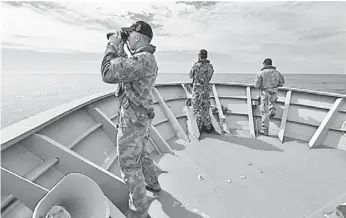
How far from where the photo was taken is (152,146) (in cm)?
390

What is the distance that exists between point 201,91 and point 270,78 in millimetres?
1679

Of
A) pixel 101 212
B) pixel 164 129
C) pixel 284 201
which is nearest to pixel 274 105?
pixel 164 129

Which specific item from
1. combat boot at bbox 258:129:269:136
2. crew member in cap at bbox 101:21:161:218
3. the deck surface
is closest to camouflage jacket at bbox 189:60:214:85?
A: the deck surface

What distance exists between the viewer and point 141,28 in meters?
2.00

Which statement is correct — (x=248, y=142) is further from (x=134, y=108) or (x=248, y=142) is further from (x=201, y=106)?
(x=134, y=108)

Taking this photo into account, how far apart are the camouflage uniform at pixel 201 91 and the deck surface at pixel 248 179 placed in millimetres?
645

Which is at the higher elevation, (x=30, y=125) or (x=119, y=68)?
(x=119, y=68)

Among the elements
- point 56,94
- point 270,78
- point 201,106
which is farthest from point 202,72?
point 56,94

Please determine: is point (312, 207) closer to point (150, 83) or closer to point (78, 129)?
point (150, 83)

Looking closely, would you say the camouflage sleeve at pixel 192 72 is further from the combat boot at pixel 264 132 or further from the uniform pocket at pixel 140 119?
the uniform pocket at pixel 140 119

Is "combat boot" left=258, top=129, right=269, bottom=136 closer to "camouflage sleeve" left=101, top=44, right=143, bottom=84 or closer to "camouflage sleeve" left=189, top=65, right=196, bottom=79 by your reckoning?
"camouflage sleeve" left=189, top=65, right=196, bottom=79

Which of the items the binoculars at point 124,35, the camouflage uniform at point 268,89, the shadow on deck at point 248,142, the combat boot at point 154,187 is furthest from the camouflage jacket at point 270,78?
the binoculars at point 124,35

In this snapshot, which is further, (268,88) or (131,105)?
(268,88)

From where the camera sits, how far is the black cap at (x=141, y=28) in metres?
2.00
